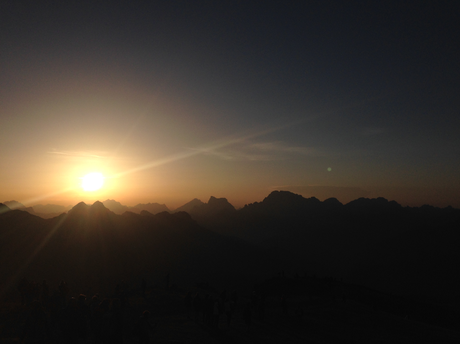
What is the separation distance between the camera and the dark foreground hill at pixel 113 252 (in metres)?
71.3

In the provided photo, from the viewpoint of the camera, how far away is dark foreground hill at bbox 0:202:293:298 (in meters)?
71.3

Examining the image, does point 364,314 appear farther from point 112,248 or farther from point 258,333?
point 112,248

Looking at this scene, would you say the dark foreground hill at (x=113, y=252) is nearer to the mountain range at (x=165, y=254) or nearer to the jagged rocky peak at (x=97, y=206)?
the jagged rocky peak at (x=97, y=206)

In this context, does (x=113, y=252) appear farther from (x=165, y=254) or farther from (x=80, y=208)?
(x=80, y=208)

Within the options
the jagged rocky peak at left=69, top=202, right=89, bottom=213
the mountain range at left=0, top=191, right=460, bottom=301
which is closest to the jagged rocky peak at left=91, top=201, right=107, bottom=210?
the mountain range at left=0, top=191, right=460, bottom=301

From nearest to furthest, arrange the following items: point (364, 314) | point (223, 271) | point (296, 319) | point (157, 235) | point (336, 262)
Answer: point (296, 319) → point (364, 314) → point (223, 271) → point (157, 235) → point (336, 262)

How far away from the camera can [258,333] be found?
17.2 metres

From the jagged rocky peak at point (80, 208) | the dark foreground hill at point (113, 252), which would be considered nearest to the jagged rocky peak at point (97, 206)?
the dark foreground hill at point (113, 252)

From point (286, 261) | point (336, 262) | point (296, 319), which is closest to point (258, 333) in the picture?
point (296, 319)

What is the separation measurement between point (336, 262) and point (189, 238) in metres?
109

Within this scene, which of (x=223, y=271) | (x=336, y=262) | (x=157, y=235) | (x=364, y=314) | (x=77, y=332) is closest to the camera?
(x=77, y=332)

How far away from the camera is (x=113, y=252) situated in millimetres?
87125

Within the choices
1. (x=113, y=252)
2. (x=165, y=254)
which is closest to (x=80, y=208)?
(x=113, y=252)

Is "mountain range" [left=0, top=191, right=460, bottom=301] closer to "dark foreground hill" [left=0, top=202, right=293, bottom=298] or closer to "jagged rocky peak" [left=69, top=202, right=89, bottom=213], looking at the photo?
"dark foreground hill" [left=0, top=202, right=293, bottom=298]
